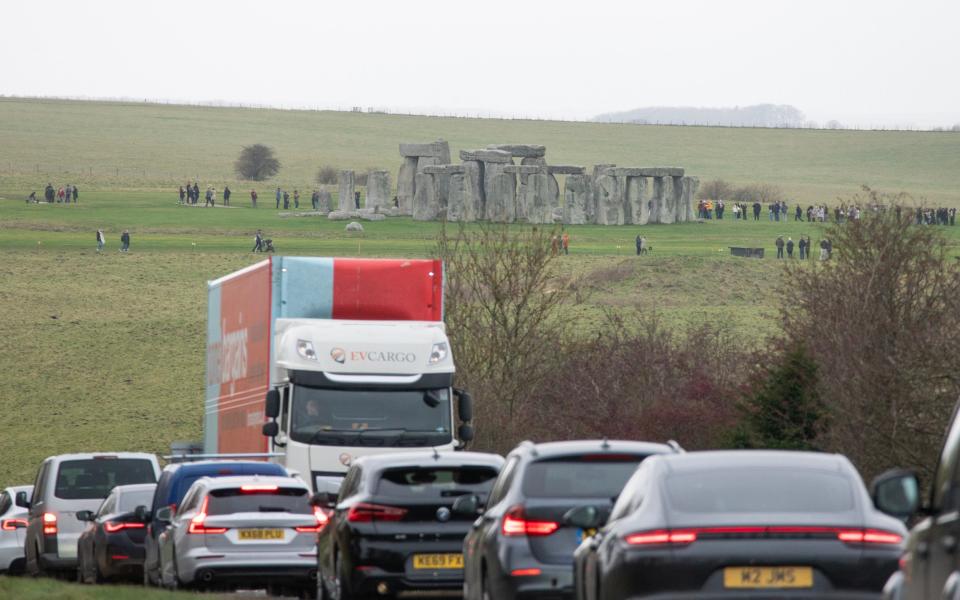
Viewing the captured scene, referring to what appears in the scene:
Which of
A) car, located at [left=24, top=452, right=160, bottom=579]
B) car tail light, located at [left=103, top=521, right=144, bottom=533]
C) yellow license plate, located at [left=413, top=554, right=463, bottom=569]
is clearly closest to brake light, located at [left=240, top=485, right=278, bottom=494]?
yellow license plate, located at [left=413, top=554, right=463, bottom=569]

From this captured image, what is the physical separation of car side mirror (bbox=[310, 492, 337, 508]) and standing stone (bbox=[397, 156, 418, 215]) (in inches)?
3411

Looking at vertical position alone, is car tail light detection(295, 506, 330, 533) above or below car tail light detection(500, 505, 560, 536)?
below

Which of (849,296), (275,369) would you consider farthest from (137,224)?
(275,369)

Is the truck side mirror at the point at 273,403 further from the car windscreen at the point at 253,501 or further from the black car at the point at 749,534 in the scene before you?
the black car at the point at 749,534

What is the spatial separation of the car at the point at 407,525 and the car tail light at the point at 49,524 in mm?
9633

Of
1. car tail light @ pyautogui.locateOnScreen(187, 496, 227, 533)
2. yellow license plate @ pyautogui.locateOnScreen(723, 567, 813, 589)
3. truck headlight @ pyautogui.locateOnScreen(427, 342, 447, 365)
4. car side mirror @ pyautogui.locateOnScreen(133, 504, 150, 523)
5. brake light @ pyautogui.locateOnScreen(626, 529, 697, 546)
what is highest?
brake light @ pyautogui.locateOnScreen(626, 529, 697, 546)

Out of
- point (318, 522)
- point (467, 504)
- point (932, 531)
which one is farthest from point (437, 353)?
point (932, 531)

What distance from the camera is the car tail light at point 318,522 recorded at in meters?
18.6

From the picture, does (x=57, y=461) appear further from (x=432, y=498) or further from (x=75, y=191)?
(x=75, y=191)

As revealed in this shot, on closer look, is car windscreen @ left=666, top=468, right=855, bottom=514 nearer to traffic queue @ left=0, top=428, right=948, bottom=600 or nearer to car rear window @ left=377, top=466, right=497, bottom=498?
traffic queue @ left=0, top=428, right=948, bottom=600

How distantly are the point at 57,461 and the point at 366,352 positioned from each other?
5415 mm

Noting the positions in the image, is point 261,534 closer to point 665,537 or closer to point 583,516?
point 583,516

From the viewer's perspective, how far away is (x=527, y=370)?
45.2 metres

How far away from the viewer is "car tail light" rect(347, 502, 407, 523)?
15.9m
